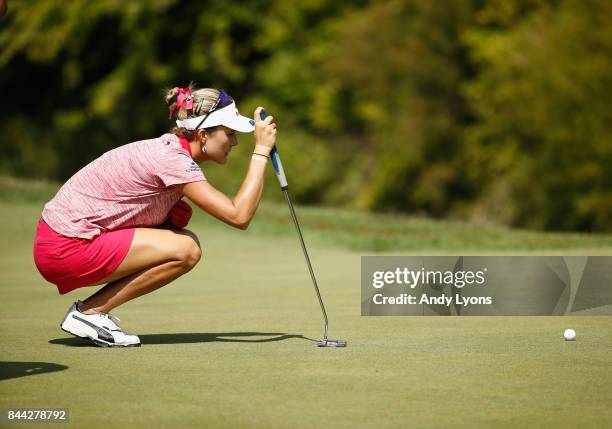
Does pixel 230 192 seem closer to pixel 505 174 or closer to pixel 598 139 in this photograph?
pixel 505 174

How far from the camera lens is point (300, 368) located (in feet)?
19.2

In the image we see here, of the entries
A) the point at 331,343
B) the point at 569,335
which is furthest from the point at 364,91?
the point at 331,343

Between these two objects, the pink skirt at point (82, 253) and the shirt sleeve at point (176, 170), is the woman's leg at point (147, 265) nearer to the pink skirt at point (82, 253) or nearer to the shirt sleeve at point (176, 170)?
the pink skirt at point (82, 253)

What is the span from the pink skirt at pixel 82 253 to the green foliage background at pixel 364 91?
921 inches

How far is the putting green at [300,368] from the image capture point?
482cm

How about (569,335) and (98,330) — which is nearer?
(98,330)

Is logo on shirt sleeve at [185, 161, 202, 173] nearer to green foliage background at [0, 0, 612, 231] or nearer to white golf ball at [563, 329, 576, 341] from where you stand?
white golf ball at [563, 329, 576, 341]

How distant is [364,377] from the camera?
561 cm

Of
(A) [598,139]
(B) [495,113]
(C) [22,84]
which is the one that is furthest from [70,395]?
(C) [22,84]

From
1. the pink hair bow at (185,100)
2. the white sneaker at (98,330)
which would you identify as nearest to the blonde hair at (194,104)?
the pink hair bow at (185,100)

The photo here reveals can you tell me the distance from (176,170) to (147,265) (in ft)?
2.07

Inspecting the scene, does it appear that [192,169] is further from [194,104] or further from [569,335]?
[569,335]

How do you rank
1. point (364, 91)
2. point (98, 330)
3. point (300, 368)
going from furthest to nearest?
1. point (364, 91)
2. point (98, 330)
3. point (300, 368)

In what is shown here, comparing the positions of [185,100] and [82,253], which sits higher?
[185,100]
